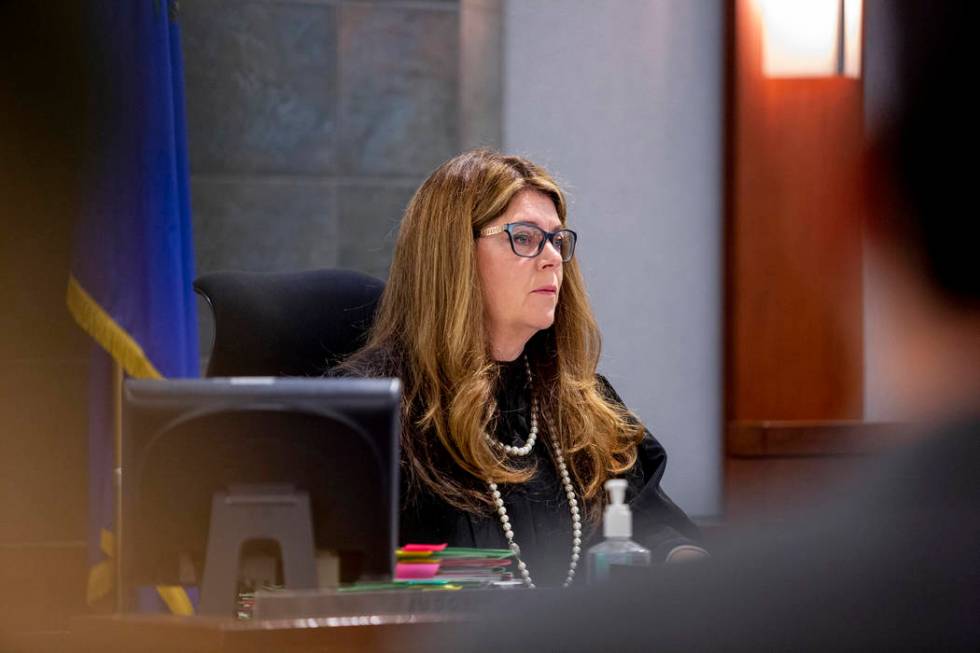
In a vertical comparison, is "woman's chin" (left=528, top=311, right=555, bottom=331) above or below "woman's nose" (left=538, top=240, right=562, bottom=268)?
below

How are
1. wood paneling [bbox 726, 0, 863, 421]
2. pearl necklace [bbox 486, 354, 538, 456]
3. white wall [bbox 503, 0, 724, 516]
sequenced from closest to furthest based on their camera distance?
pearl necklace [bbox 486, 354, 538, 456] → white wall [bbox 503, 0, 724, 516] → wood paneling [bbox 726, 0, 863, 421]

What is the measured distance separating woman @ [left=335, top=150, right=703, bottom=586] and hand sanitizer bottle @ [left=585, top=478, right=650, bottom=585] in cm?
52

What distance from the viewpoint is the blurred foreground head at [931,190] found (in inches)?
21.0

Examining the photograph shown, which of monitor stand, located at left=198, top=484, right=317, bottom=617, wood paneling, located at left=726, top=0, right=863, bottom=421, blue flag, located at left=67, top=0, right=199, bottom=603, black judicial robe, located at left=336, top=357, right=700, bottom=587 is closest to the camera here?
monitor stand, located at left=198, top=484, right=317, bottom=617

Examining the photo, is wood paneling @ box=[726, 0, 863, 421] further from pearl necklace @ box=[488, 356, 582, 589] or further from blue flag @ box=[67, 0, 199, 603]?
blue flag @ box=[67, 0, 199, 603]

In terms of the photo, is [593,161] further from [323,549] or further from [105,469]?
[323,549]

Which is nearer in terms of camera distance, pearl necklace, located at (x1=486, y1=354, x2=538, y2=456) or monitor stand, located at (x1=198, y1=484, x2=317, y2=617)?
monitor stand, located at (x1=198, y1=484, x2=317, y2=617)

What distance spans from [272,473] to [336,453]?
0.08 metres

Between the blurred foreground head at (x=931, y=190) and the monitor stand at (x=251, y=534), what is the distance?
911mm

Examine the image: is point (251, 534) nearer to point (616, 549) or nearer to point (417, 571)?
point (417, 571)

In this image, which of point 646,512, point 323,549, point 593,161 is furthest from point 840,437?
point 323,549

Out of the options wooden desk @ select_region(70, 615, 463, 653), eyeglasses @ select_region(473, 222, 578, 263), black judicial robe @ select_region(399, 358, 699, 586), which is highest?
eyeglasses @ select_region(473, 222, 578, 263)

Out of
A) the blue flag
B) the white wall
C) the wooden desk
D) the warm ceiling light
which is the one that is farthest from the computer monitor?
the warm ceiling light

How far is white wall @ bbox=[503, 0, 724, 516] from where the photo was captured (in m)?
3.77
